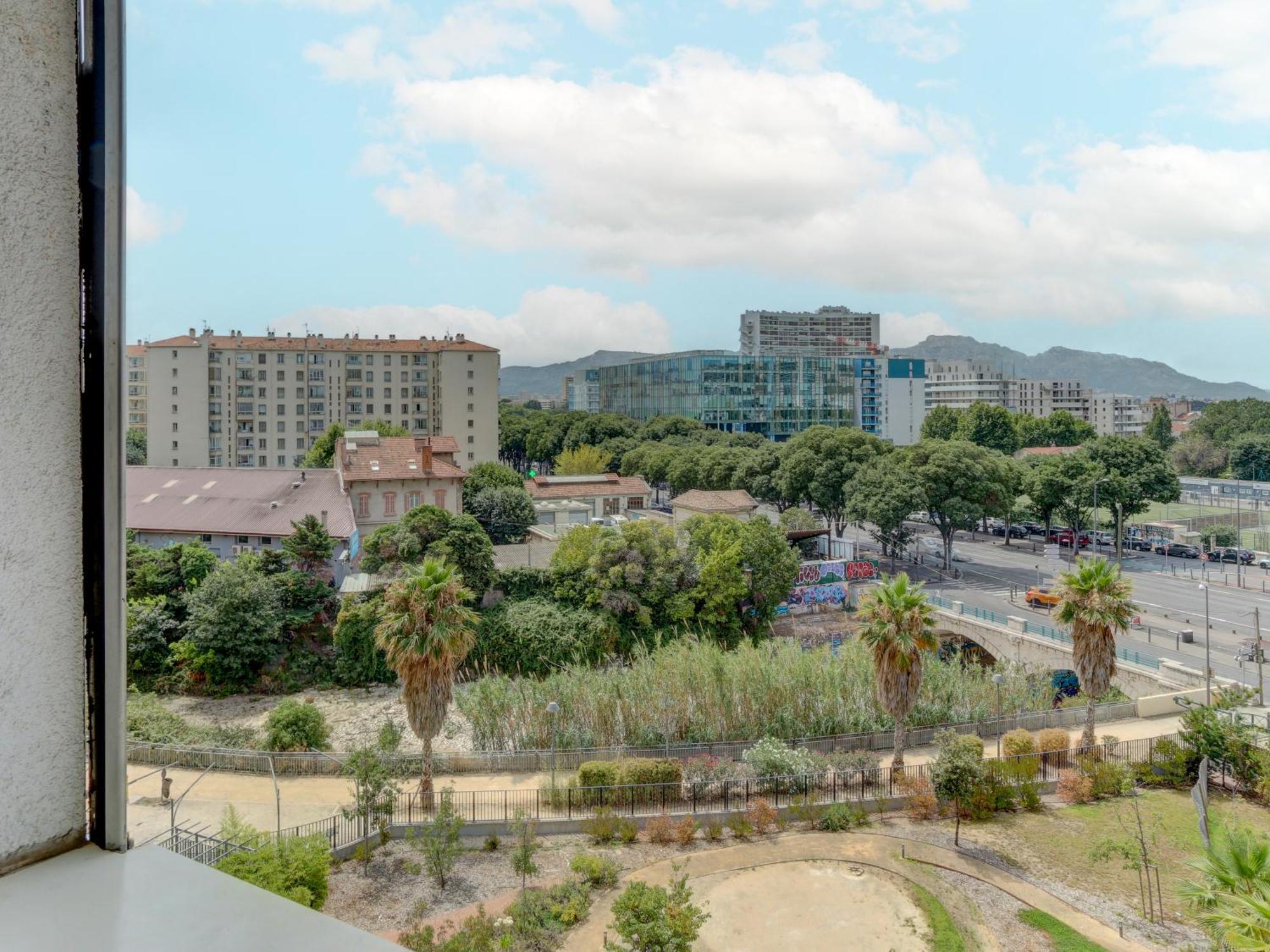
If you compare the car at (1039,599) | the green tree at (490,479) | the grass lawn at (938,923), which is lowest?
the grass lawn at (938,923)

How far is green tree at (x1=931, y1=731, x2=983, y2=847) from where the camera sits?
37.2ft

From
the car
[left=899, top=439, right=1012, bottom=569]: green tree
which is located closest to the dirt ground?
the car

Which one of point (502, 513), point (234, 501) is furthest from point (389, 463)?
point (502, 513)

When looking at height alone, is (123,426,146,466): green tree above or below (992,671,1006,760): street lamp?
above

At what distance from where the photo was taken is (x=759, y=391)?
6366 centimetres

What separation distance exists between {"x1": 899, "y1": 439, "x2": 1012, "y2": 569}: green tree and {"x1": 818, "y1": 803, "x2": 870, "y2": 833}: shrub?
17.4 metres

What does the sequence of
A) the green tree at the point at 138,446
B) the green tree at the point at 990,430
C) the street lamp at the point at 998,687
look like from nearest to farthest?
the street lamp at the point at 998,687 → the green tree at the point at 138,446 → the green tree at the point at 990,430

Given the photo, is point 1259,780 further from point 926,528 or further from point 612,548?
point 926,528

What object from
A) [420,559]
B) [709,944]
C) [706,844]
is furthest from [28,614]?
[420,559]

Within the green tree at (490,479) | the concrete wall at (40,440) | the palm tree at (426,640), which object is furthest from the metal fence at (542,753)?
the green tree at (490,479)

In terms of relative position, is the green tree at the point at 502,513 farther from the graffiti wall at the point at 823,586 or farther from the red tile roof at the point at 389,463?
the graffiti wall at the point at 823,586

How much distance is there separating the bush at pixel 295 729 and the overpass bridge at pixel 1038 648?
10.8m

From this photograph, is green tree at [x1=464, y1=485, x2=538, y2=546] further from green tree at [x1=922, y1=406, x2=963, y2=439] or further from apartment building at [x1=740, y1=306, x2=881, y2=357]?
apartment building at [x1=740, y1=306, x2=881, y2=357]

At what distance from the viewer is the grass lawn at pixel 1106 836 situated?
10.1m
